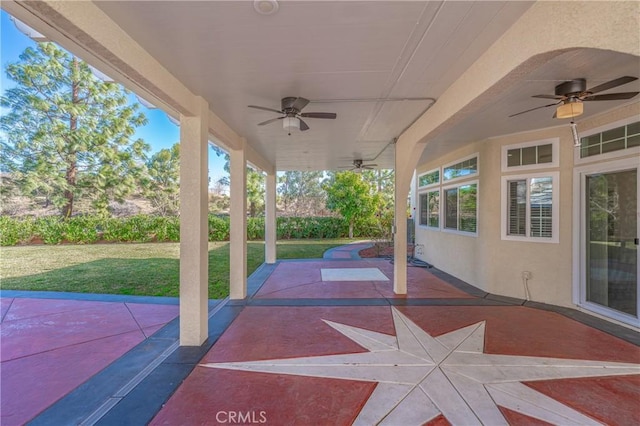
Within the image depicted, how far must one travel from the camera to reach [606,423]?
2123 millimetres

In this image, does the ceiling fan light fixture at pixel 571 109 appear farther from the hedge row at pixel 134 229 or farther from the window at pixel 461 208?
the hedge row at pixel 134 229

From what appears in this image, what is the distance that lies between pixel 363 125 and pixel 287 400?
4052 mm

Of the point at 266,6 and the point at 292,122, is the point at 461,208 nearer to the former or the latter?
the point at 292,122

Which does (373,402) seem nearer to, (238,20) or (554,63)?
(238,20)

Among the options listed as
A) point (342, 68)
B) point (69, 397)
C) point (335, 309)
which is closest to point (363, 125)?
point (342, 68)

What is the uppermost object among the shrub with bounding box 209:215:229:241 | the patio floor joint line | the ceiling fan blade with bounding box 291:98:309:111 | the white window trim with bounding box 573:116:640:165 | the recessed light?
the recessed light

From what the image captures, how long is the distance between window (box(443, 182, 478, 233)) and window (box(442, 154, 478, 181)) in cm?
27

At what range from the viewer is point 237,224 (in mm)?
5270

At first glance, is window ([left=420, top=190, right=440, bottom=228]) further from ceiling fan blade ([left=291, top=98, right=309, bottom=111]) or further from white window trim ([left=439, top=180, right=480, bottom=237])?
ceiling fan blade ([left=291, top=98, right=309, bottom=111])

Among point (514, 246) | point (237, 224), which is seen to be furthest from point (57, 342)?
point (514, 246)

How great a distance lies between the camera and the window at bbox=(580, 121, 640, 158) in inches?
147

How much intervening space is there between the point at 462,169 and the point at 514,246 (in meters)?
2.14

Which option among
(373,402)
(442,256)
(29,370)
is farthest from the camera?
(442,256)

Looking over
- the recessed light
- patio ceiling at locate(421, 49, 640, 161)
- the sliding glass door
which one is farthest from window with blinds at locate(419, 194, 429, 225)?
the recessed light
